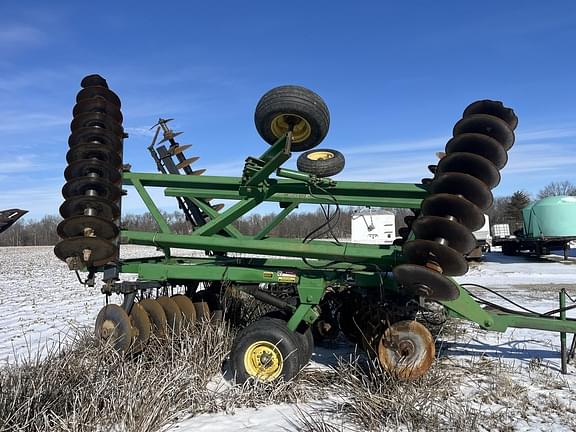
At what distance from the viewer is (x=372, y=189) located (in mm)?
6121

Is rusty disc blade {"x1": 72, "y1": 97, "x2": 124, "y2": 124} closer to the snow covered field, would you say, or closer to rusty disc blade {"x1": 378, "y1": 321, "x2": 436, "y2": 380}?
the snow covered field

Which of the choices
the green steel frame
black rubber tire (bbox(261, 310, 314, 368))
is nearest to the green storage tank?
the green steel frame

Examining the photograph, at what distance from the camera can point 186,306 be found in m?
6.65

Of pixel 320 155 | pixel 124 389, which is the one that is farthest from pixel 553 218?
pixel 124 389

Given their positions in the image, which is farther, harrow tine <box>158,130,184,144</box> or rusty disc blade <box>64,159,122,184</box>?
harrow tine <box>158,130,184,144</box>

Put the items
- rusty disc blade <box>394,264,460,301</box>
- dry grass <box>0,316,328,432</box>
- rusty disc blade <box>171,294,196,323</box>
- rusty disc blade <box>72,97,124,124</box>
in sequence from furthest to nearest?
rusty disc blade <box>171,294,196,323</box> → rusty disc blade <box>72,97,124,124</box> → rusty disc blade <box>394,264,460,301</box> → dry grass <box>0,316,328,432</box>

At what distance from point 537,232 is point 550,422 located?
25.1m

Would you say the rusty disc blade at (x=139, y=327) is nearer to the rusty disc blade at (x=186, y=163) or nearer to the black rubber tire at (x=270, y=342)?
the black rubber tire at (x=270, y=342)

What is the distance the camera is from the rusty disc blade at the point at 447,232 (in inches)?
177

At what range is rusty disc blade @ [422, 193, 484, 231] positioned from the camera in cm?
454

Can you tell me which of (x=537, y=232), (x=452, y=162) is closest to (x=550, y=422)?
(x=452, y=162)

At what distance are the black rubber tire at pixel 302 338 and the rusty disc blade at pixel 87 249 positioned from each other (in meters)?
1.89

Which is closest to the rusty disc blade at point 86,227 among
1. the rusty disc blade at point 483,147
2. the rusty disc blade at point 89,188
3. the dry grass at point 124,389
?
the rusty disc blade at point 89,188

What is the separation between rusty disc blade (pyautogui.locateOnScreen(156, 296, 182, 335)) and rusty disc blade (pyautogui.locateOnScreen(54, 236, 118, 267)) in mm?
1057
